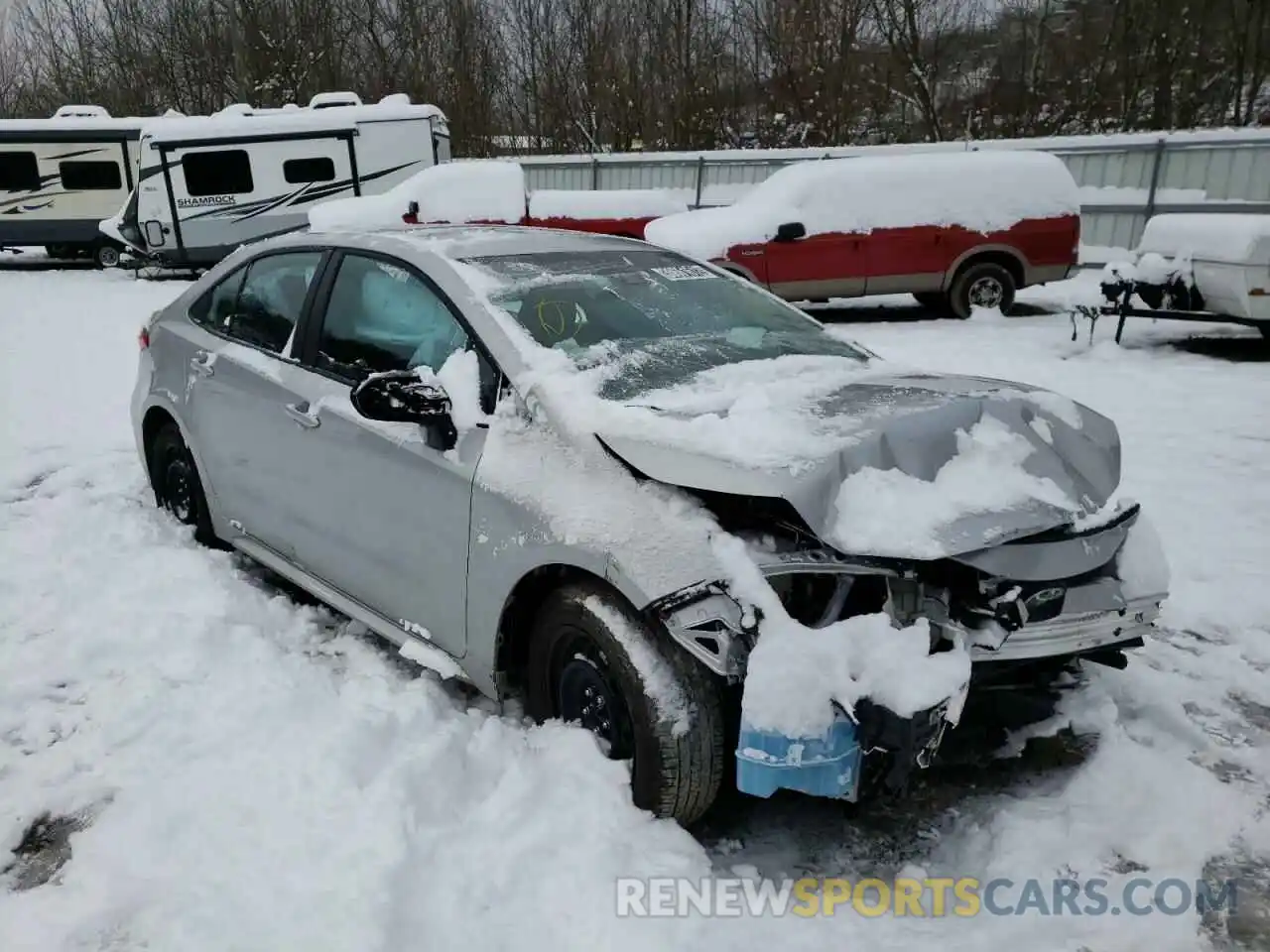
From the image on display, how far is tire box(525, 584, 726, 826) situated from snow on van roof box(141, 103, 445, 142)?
1773cm

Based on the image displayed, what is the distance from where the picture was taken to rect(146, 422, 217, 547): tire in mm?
4492

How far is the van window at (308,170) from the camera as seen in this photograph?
59.8ft

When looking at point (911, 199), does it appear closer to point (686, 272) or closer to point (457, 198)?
point (457, 198)

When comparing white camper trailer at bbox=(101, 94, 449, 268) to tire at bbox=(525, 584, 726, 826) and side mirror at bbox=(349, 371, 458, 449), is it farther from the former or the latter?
tire at bbox=(525, 584, 726, 826)

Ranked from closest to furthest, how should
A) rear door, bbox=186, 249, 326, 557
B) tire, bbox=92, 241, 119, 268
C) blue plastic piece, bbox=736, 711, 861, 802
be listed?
blue plastic piece, bbox=736, 711, 861, 802 → rear door, bbox=186, 249, 326, 557 → tire, bbox=92, 241, 119, 268

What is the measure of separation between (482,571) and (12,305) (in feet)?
50.4

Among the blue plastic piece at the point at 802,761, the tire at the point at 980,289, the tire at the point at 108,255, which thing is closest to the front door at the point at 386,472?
the blue plastic piece at the point at 802,761

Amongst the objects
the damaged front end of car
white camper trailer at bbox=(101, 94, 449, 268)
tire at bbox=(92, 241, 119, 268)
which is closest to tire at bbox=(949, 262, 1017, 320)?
the damaged front end of car

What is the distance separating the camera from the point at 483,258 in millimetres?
3451

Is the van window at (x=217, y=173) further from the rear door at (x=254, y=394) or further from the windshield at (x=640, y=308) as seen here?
the windshield at (x=640, y=308)

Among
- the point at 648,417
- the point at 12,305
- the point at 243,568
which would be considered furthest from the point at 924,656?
the point at 12,305

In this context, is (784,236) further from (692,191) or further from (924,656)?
(924,656)

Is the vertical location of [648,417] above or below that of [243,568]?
above

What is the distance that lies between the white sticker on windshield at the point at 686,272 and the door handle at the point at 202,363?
1.99m
